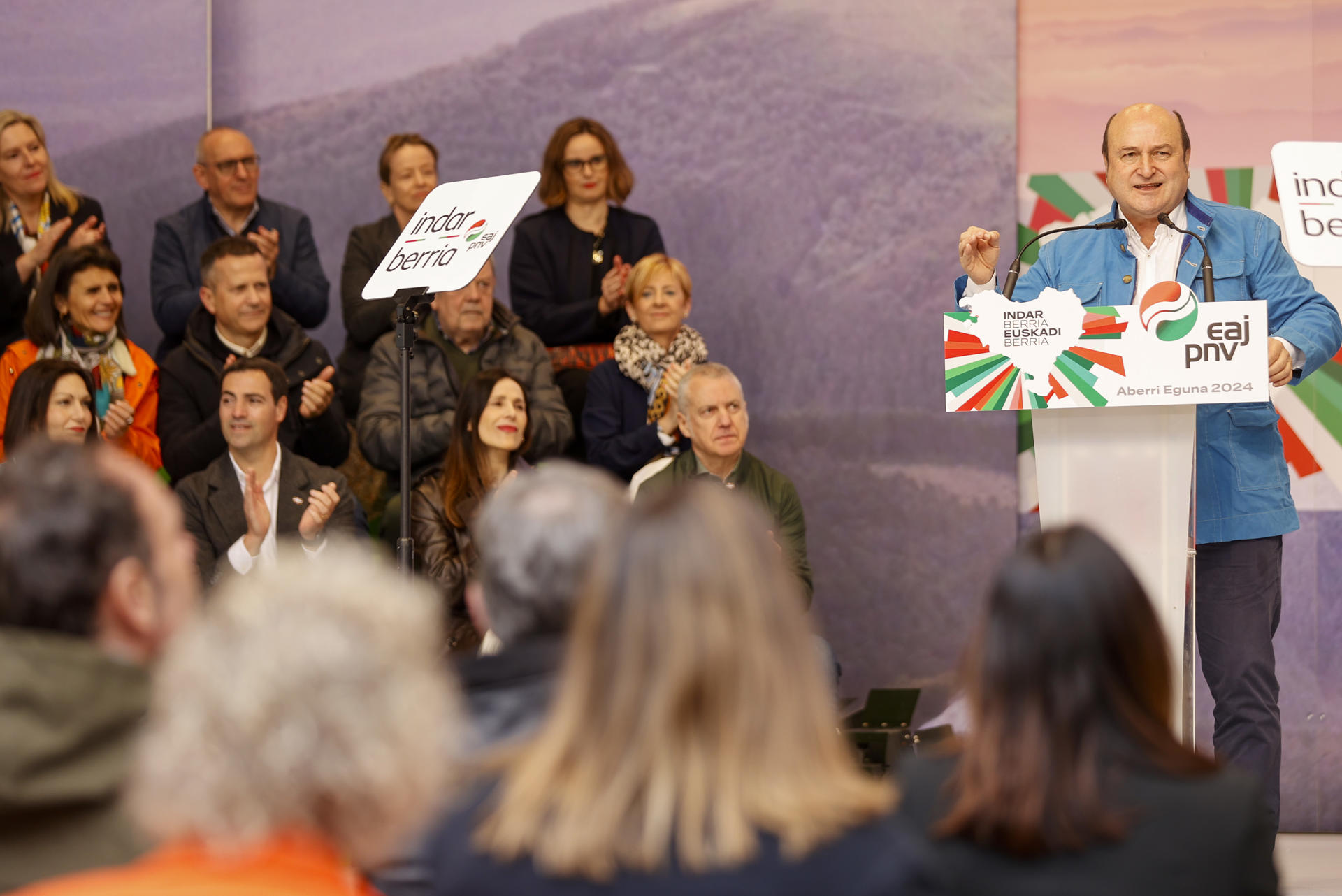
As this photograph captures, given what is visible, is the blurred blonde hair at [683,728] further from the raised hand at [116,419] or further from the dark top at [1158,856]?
the raised hand at [116,419]

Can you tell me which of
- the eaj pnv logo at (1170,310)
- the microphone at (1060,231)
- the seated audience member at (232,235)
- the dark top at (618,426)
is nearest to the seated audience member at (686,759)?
the eaj pnv logo at (1170,310)

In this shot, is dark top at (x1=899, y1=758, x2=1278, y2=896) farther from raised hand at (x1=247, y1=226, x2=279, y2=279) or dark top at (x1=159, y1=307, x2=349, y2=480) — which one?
raised hand at (x1=247, y1=226, x2=279, y2=279)

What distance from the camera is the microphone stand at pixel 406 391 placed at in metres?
3.66

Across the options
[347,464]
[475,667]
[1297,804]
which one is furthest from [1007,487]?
[475,667]

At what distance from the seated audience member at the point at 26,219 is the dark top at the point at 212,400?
19.2 inches

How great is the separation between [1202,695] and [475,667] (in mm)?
4304

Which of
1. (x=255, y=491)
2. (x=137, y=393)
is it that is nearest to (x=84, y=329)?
(x=137, y=393)

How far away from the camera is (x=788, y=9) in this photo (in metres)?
5.84

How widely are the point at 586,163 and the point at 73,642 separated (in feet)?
13.3

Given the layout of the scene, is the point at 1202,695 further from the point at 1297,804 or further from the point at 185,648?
the point at 185,648

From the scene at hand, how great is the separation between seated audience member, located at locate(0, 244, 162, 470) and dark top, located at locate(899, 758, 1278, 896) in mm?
3931

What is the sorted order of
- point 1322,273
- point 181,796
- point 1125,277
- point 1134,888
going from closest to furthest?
point 181,796
point 1134,888
point 1125,277
point 1322,273

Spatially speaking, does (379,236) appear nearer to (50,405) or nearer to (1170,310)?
(50,405)

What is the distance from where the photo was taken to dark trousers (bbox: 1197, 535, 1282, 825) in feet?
11.0
